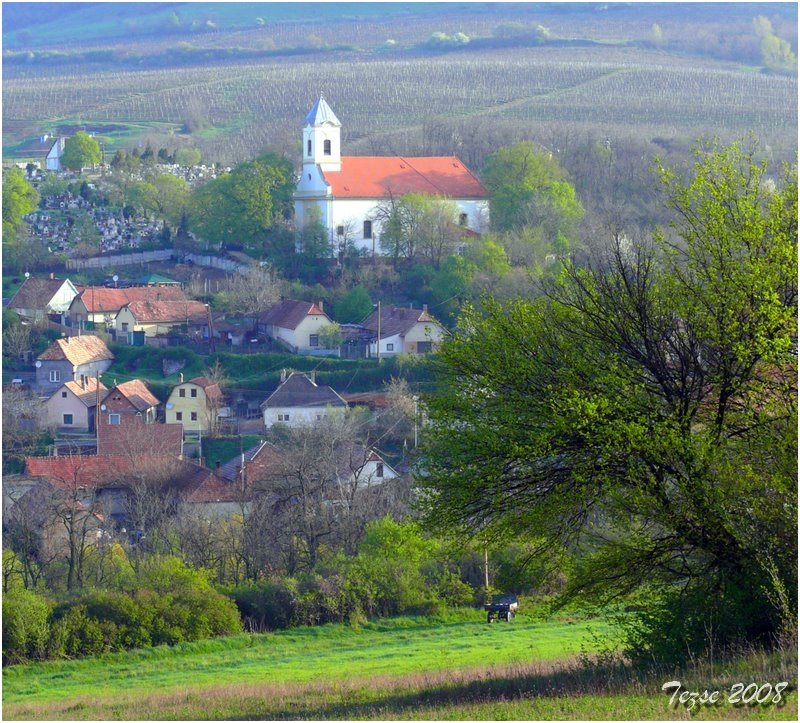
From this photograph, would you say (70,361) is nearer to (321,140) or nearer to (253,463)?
(253,463)

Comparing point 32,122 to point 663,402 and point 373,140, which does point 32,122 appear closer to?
point 373,140

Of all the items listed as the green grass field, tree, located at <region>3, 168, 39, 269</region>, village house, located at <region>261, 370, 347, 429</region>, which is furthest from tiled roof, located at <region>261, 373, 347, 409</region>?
the green grass field

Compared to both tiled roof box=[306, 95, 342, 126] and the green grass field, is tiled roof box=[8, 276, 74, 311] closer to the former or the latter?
tiled roof box=[306, 95, 342, 126]

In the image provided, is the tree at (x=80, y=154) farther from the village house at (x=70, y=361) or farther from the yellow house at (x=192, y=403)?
the yellow house at (x=192, y=403)

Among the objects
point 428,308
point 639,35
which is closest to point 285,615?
point 428,308

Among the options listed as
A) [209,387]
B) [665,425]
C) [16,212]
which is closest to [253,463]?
[209,387]
